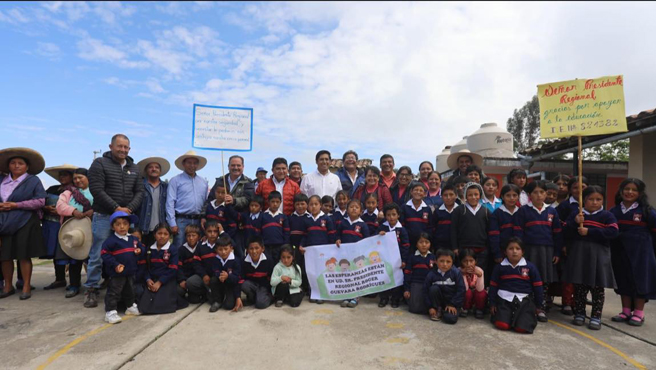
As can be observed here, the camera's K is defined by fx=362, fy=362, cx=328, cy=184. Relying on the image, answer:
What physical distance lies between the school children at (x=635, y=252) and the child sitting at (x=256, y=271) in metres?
4.53

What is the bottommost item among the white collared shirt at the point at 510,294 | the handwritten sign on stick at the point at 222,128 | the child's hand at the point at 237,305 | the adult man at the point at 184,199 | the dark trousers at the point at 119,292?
the child's hand at the point at 237,305

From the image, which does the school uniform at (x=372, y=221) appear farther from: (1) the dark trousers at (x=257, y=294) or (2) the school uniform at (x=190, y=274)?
(2) the school uniform at (x=190, y=274)

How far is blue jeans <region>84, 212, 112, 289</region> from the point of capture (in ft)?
16.9

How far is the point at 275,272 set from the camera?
5.18m

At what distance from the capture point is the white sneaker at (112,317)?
4344mm

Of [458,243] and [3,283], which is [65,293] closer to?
[3,283]

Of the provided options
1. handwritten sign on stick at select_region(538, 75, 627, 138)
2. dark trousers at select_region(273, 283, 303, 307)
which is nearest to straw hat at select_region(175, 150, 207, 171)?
dark trousers at select_region(273, 283, 303, 307)

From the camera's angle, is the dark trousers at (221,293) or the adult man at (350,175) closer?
the dark trousers at (221,293)

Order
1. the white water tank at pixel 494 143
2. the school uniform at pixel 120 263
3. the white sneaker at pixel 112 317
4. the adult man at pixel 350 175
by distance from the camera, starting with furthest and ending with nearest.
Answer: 1. the white water tank at pixel 494 143
2. the adult man at pixel 350 175
3. the school uniform at pixel 120 263
4. the white sneaker at pixel 112 317

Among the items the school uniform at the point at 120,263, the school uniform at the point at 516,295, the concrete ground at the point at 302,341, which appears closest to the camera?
the concrete ground at the point at 302,341

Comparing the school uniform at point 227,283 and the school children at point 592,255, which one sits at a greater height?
the school children at point 592,255


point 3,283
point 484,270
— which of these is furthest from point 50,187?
point 484,270

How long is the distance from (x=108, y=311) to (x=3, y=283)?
2.88 meters

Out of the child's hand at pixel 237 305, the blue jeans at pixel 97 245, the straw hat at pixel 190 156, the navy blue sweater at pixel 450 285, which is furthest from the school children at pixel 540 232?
the blue jeans at pixel 97 245
